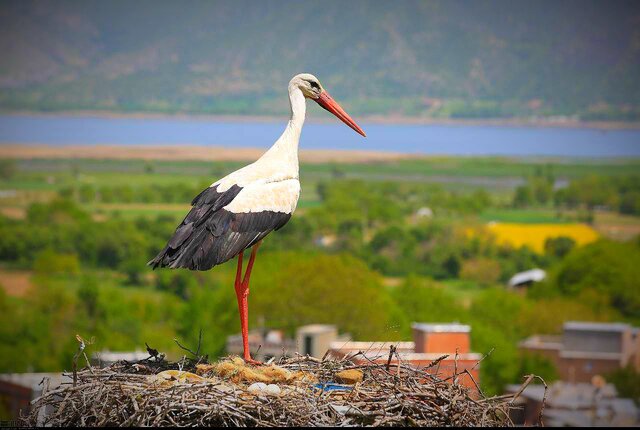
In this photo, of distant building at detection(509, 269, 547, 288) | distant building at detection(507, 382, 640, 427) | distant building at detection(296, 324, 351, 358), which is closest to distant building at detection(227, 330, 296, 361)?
distant building at detection(296, 324, 351, 358)

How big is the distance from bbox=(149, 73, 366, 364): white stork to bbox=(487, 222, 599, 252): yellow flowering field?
126261mm

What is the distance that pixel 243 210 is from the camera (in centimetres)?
1366

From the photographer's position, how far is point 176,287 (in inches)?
4203

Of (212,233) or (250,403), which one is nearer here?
(250,403)

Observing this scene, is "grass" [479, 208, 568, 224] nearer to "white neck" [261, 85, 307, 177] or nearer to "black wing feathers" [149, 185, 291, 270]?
"white neck" [261, 85, 307, 177]

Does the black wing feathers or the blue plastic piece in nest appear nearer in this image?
the blue plastic piece in nest

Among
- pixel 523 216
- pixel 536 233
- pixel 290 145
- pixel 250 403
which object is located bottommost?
pixel 250 403

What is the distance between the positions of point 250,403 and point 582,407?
4262cm

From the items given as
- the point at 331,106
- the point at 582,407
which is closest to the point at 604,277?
the point at 582,407

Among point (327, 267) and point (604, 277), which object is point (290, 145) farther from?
point (604, 277)

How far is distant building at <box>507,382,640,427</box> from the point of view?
159 feet

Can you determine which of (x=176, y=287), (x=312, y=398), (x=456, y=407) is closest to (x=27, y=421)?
(x=312, y=398)

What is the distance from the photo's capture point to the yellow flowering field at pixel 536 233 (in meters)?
143

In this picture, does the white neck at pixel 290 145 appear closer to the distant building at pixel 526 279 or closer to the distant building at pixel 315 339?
the distant building at pixel 315 339
